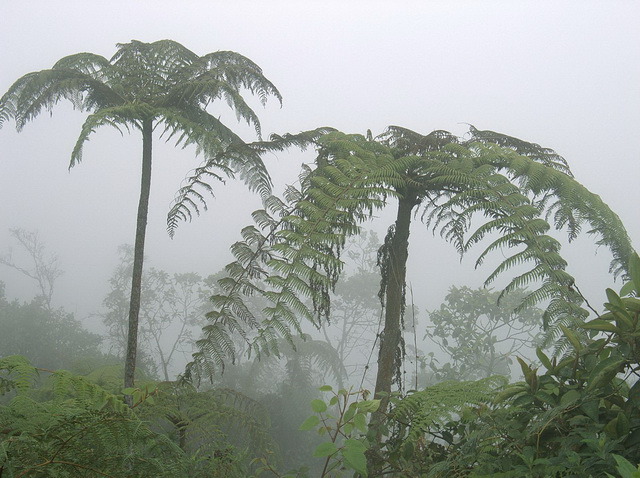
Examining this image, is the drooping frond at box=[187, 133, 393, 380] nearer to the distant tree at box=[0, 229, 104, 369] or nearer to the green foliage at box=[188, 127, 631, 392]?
the green foliage at box=[188, 127, 631, 392]

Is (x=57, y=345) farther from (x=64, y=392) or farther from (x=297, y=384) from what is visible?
(x=64, y=392)

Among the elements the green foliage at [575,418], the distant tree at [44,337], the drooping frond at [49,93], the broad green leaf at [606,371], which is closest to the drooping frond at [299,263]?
the green foliage at [575,418]

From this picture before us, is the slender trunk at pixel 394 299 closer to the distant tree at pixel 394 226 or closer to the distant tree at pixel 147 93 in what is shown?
the distant tree at pixel 394 226

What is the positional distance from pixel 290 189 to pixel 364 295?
78.4ft

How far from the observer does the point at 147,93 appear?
4684 mm

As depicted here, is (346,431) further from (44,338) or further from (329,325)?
(44,338)

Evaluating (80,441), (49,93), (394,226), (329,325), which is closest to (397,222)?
(394,226)

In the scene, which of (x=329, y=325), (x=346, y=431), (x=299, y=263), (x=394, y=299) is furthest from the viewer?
(x=394, y=299)

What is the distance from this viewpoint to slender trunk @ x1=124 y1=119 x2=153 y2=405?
4.36 meters

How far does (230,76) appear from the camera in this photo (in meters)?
4.42

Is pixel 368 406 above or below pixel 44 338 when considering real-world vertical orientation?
below

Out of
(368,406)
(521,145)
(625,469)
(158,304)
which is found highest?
(158,304)

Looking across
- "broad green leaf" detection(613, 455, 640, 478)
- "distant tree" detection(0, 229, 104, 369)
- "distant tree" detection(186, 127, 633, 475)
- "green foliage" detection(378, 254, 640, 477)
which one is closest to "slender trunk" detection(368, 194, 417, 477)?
"distant tree" detection(186, 127, 633, 475)

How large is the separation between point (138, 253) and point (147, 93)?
1.57 m
